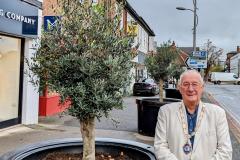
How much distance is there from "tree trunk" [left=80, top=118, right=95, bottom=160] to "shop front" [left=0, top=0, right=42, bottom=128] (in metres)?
6.64

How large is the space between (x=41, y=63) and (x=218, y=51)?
97.5m

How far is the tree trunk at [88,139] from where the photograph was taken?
4.65 meters

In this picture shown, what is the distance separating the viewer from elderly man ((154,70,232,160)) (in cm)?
326

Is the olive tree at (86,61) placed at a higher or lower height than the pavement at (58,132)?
higher

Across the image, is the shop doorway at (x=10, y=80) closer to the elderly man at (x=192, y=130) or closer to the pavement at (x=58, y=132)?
the pavement at (x=58, y=132)

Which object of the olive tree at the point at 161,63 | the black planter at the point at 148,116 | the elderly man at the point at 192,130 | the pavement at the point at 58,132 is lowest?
the pavement at the point at 58,132

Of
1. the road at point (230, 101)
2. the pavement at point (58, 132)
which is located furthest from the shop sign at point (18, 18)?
the road at point (230, 101)

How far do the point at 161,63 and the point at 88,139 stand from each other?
31.2 feet

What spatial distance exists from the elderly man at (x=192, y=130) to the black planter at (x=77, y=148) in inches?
42.2

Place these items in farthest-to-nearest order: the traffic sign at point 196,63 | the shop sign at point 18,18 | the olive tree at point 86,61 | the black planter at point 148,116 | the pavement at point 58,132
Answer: the traffic sign at point 196,63, the black planter at point 148,116, the shop sign at point 18,18, the pavement at point 58,132, the olive tree at point 86,61

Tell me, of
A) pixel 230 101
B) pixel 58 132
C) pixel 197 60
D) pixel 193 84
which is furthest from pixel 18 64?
pixel 230 101

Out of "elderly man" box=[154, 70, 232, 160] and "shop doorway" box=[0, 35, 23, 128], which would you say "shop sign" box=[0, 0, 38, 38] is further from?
"elderly man" box=[154, 70, 232, 160]

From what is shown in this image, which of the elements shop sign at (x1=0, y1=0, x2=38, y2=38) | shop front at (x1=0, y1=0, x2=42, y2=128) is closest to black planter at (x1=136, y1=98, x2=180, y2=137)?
shop front at (x1=0, y1=0, x2=42, y2=128)

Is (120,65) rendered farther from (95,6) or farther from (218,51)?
(218,51)
